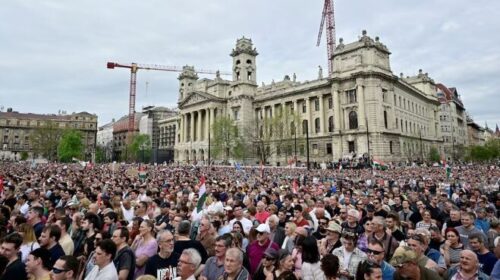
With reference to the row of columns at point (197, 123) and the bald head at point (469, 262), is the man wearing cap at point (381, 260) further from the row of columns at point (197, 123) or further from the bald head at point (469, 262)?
the row of columns at point (197, 123)

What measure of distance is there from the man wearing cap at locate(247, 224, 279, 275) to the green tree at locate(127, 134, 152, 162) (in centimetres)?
9173

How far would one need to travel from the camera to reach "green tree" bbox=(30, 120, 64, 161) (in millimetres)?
92950

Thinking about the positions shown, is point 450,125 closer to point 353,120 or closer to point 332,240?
point 353,120

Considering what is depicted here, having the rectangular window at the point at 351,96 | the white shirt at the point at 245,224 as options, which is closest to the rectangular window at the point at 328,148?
the rectangular window at the point at 351,96

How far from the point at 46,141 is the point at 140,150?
2639 cm

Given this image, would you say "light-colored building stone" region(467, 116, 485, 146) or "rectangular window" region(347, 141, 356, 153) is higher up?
"light-colored building stone" region(467, 116, 485, 146)

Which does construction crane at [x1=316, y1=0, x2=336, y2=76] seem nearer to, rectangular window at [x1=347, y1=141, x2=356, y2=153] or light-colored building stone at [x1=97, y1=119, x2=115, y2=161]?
rectangular window at [x1=347, y1=141, x2=356, y2=153]

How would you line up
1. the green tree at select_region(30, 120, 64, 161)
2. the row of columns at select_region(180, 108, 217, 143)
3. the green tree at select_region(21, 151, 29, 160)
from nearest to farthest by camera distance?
the row of columns at select_region(180, 108, 217, 143) → the green tree at select_region(30, 120, 64, 161) → the green tree at select_region(21, 151, 29, 160)

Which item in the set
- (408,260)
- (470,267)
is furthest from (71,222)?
(470,267)

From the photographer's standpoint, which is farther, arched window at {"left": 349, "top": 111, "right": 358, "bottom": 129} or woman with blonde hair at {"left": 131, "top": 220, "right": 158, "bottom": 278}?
arched window at {"left": 349, "top": 111, "right": 358, "bottom": 129}

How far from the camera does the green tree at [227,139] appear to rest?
67787 millimetres

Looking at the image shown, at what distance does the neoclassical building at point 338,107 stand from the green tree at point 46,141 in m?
35.9

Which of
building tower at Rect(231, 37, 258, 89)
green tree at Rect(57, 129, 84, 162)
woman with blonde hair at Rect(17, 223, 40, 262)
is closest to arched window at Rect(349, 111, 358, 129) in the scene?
building tower at Rect(231, 37, 258, 89)

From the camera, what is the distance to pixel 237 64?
76.9 m
